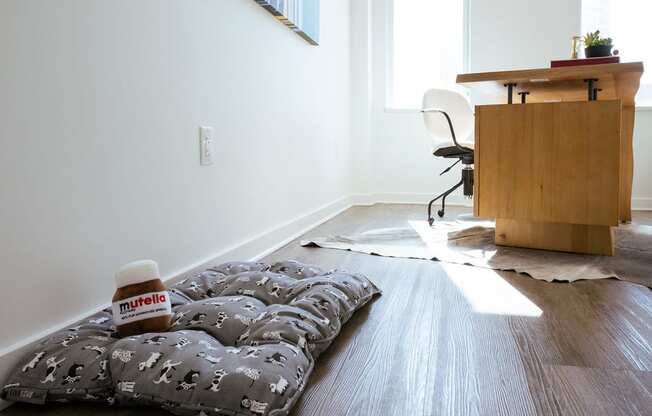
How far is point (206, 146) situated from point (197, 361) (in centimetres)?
98

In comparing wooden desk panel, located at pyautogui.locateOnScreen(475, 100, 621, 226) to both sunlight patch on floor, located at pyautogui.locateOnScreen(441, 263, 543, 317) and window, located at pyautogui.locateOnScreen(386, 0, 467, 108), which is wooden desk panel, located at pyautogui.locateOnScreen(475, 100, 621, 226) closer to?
sunlight patch on floor, located at pyautogui.locateOnScreen(441, 263, 543, 317)

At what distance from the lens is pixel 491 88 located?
106 inches

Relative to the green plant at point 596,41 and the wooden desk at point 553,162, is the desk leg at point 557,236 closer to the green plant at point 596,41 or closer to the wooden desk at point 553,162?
the wooden desk at point 553,162

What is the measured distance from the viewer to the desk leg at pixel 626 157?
119 inches

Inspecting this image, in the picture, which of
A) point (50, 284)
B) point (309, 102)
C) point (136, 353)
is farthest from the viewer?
point (309, 102)

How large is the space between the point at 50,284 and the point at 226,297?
387 mm

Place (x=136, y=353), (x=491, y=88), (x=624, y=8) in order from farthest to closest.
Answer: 1. (x=624, y=8)
2. (x=491, y=88)
3. (x=136, y=353)

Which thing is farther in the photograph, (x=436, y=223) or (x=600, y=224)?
(x=436, y=223)

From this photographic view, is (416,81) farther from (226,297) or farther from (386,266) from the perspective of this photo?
(226,297)

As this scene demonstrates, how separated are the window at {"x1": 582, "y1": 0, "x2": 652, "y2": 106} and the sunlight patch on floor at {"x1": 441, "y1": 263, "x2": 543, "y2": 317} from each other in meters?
2.96

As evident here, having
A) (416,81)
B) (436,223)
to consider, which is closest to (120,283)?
(436,223)

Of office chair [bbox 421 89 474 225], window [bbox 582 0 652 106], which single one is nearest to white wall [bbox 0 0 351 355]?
office chair [bbox 421 89 474 225]

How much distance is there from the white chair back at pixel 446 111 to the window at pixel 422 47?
2.93 ft

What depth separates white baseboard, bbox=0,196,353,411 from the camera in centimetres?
102
